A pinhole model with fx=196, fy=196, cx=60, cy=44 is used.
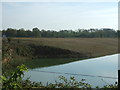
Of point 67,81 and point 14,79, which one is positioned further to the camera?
point 67,81

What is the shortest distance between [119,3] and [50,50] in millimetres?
13033

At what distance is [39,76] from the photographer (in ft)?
11.4

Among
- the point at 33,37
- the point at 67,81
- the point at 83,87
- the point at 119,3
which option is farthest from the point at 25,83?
the point at 33,37

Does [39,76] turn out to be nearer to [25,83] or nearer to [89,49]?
[25,83]

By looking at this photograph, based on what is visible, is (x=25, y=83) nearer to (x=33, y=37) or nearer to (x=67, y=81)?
(x=67, y=81)

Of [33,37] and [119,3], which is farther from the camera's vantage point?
[33,37]

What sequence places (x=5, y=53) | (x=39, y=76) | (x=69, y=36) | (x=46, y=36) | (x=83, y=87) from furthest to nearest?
(x=69, y=36) → (x=46, y=36) → (x=39, y=76) → (x=5, y=53) → (x=83, y=87)

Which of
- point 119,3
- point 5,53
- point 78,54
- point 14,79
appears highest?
point 119,3

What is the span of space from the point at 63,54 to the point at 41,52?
5.33 feet

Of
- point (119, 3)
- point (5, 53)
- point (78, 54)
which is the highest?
point (119, 3)

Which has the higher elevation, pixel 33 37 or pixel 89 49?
pixel 33 37

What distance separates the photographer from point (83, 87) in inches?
93.2

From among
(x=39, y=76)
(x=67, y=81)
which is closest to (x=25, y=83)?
(x=67, y=81)

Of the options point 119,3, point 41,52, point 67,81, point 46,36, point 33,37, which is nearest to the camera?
point 119,3
